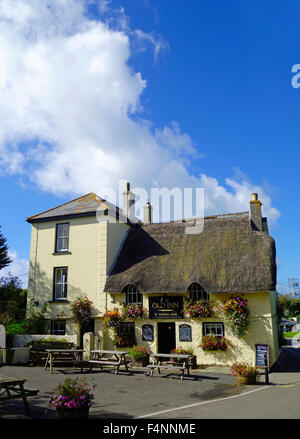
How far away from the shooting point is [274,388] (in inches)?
443

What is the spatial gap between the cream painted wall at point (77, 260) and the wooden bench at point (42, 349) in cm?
220

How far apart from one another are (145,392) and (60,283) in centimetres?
1102

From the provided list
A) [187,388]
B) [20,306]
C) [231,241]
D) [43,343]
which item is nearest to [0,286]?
[20,306]

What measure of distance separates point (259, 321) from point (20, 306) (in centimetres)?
1760

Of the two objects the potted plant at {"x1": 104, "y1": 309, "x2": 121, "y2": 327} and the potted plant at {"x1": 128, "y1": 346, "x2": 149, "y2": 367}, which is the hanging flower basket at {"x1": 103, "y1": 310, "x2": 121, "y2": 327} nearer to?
the potted plant at {"x1": 104, "y1": 309, "x2": 121, "y2": 327}

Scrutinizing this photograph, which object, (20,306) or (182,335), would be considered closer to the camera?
(182,335)

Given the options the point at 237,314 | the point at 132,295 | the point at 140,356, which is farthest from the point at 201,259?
the point at 140,356

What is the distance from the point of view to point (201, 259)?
58.7 feet

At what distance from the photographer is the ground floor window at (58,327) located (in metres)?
19.5

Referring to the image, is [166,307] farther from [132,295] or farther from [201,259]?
[201,259]

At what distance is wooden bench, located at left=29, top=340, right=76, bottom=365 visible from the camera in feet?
54.1

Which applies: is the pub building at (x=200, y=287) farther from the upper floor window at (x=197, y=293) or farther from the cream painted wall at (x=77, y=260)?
the cream painted wall at (x=77, y=260)

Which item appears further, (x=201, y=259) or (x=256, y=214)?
(x=256, y=214)
